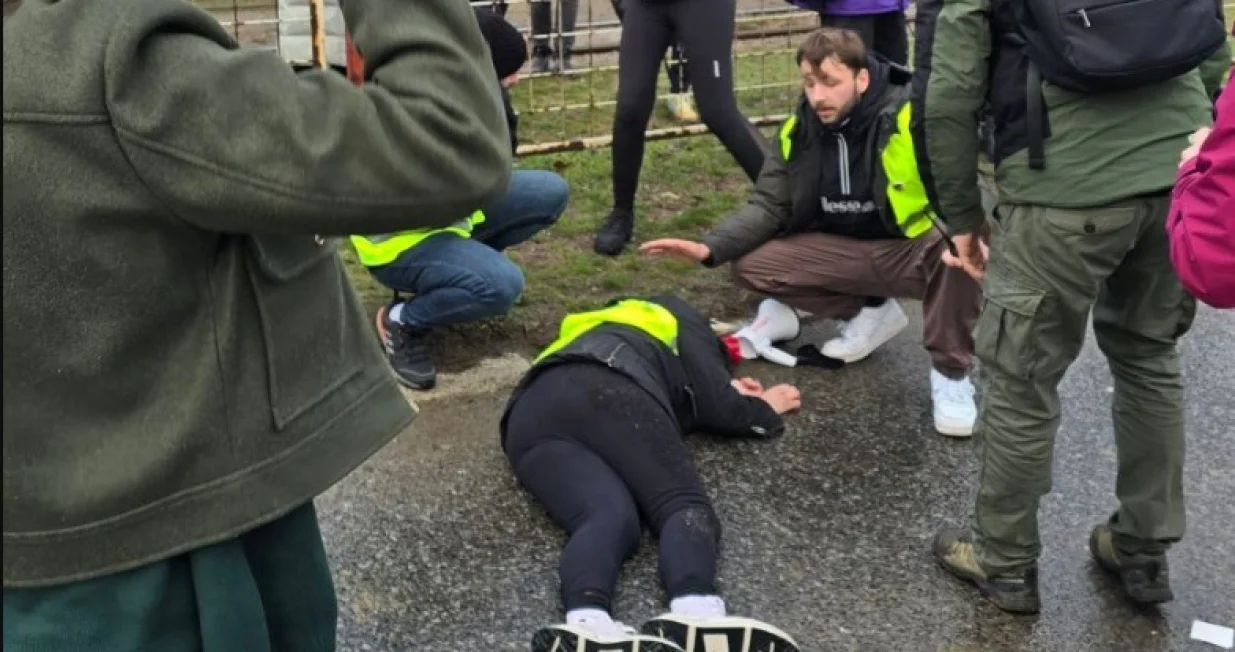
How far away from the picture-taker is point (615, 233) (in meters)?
5.45

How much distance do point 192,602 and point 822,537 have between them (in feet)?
7.08

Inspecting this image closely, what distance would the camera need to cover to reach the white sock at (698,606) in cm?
304

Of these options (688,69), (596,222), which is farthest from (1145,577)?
(596,222)

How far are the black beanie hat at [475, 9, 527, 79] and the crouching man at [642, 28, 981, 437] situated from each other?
2.69ft

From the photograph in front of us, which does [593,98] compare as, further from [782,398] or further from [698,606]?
[698,606]

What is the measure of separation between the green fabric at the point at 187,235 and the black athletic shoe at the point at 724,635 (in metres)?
1.32

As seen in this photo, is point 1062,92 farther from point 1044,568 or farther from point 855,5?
point 855,5

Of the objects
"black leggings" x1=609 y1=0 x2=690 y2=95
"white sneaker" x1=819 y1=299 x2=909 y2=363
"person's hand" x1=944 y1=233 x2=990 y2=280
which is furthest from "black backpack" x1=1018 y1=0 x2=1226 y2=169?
"black leggings" x1=609 y1=0 x2=690 y2=95

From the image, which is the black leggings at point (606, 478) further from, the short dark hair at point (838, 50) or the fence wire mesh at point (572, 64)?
the fence wire mesh at point (572, 64)

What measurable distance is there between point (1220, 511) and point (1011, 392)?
3.29 feet

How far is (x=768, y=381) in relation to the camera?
174 inches

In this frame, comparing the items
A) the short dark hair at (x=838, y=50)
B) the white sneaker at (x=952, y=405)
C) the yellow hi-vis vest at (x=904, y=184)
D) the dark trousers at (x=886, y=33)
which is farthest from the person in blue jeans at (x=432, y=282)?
the dark trousers at (x=886, y=33)

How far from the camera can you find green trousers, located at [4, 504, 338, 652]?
5.05 feet

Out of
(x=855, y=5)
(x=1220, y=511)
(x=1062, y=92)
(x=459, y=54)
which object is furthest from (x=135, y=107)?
(x=855, y=5)
